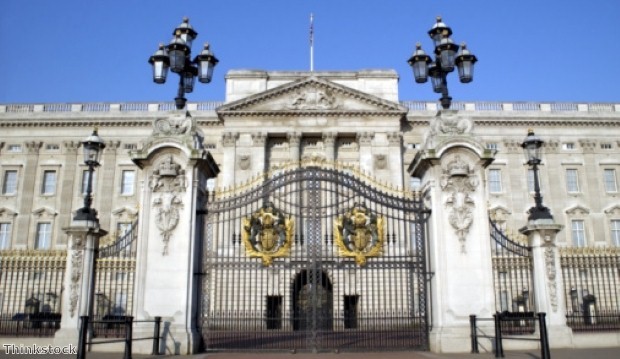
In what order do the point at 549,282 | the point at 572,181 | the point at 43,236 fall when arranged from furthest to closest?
1. the point at 572,181
2. the point at 43,236
3. the point at 549,282

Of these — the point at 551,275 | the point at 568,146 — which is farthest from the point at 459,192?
the point at 568,146

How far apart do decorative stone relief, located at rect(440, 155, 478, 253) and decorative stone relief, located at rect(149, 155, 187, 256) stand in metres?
6.89

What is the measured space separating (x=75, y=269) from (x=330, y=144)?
30.5 meters

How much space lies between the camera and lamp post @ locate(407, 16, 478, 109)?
15.4m

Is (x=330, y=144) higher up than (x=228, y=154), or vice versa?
(x=330, y=144)

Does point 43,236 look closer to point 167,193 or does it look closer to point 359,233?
point 167,193

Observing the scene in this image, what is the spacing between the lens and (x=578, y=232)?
4600cm

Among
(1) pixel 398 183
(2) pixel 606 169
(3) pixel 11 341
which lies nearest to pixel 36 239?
(1) pixel 398 183

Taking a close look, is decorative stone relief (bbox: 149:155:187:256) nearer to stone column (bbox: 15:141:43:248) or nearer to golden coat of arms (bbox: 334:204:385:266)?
golden coat of arms (bbox: 334:204:385:266)

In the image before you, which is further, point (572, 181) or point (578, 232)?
point (572, 181)

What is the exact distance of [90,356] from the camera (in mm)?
13102

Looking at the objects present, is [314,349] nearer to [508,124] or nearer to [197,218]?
[197,218]

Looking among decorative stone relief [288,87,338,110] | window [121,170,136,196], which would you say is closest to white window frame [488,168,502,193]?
decorative stone relief [288,87,338,110]

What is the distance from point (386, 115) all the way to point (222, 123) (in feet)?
43.7
